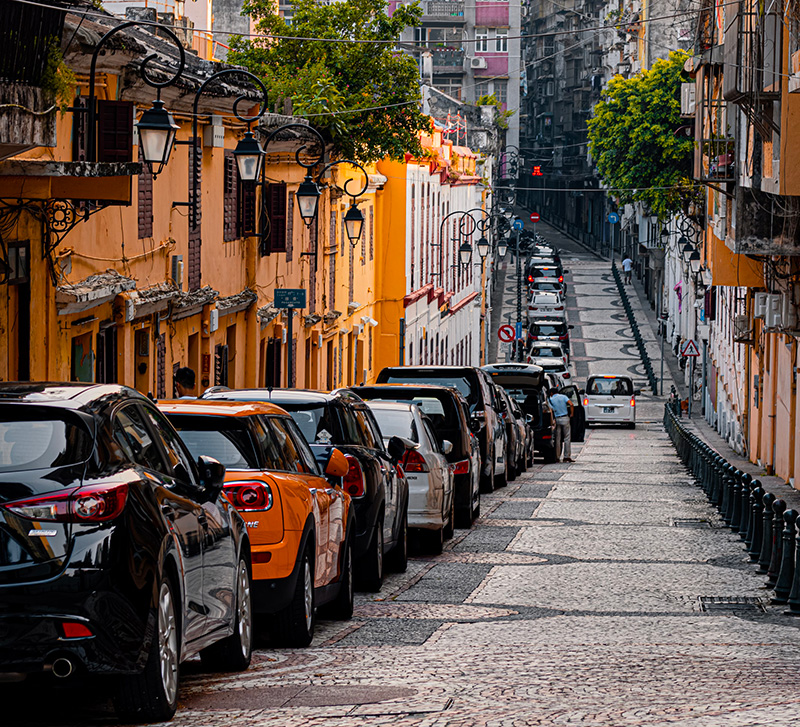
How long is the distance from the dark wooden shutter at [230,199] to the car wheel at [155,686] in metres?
19.8

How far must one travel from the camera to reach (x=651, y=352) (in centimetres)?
7581

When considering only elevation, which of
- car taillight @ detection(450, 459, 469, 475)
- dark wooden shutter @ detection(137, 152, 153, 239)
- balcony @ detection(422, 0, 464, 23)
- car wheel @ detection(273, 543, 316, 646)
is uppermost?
balcony @ detection(422, 0, 464, 23)

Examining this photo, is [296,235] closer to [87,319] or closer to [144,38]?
[144,38]

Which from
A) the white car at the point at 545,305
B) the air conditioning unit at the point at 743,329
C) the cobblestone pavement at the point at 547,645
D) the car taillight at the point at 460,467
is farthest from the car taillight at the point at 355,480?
the white car at the point at 545,305

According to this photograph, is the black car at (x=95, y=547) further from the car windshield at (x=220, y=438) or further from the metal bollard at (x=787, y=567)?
the metal bollard at (x=787, y=567)

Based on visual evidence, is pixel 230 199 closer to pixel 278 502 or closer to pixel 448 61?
pixel 278 502

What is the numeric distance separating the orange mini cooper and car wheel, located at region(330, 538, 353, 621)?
0.06 meters

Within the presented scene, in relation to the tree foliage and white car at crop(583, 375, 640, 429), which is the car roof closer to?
white car at crop(583, 375, 640, 429)

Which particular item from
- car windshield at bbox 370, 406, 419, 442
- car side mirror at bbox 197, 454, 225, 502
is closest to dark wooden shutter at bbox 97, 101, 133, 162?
car windshield at bbox 370, 406, 419, 442

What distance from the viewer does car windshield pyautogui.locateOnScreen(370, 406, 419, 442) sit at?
16.0 meters

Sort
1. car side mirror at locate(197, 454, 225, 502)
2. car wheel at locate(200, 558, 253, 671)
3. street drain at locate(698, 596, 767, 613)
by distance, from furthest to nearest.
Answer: street drain at locate(698, 596, 767, 613) < car wheel at locate(200, 558, 253, 671) < car side mirror at locate(197, 454, 225, 502)

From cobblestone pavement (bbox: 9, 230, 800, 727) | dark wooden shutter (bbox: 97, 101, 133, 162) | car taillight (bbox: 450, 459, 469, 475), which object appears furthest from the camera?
car taillight (bbox: 450, 459, 469, 475)

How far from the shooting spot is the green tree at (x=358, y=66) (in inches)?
1336

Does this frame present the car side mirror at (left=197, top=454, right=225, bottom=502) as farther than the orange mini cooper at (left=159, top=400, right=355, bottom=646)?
No
